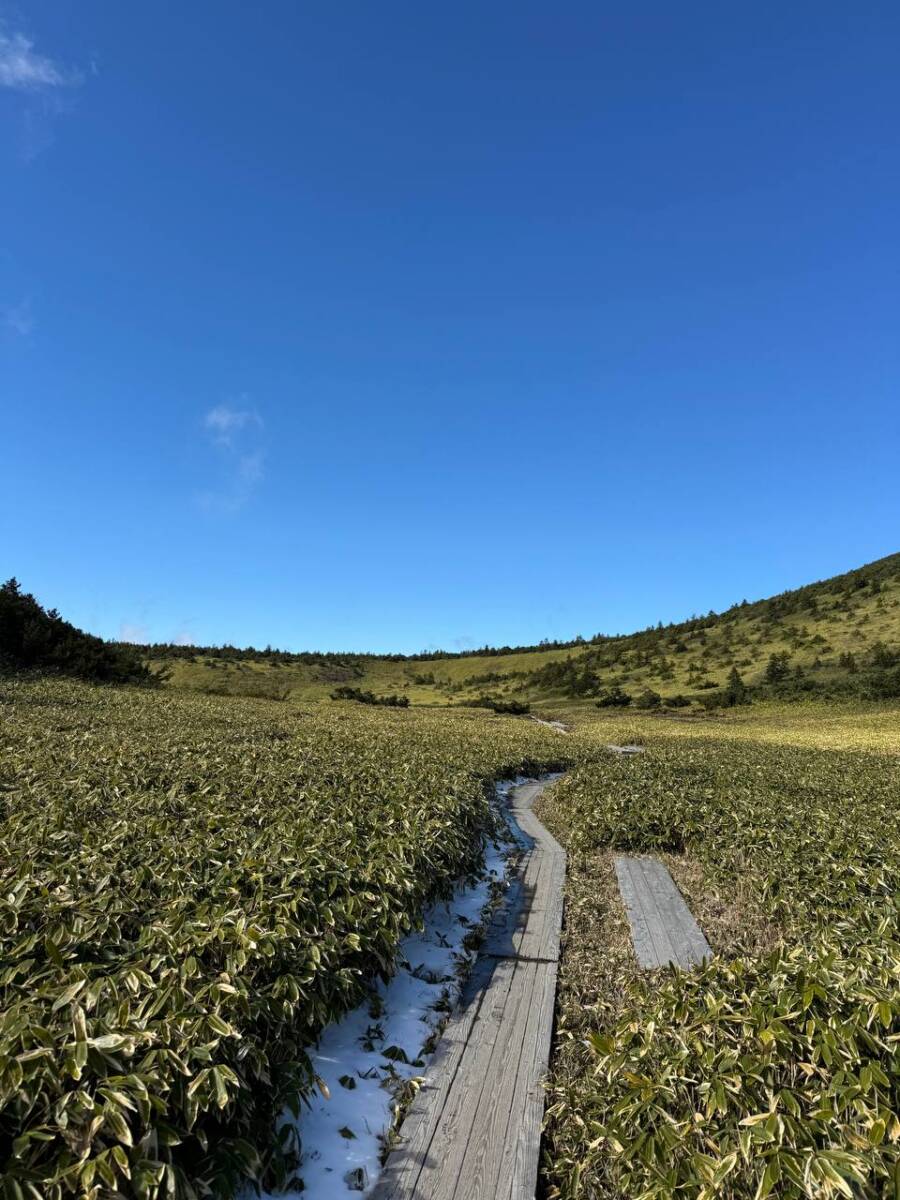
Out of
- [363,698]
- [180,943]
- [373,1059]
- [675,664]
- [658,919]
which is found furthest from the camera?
[675,664]

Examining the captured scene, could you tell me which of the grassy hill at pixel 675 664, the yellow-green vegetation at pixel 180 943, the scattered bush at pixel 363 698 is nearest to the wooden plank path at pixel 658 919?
the yellow-green vegetation at pixel 180 943

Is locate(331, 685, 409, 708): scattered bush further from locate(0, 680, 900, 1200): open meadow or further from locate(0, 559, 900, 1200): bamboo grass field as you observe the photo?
locate(0, 680, 900, 1200): open meadow

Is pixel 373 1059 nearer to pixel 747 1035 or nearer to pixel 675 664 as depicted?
pixel 747 1035

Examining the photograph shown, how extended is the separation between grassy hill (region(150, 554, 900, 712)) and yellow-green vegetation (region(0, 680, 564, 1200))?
39.9 metres

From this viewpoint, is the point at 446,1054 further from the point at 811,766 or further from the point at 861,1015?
the point at 811,766

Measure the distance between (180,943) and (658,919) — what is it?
634 centimetres

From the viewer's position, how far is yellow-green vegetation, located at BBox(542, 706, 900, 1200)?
3.04 meters

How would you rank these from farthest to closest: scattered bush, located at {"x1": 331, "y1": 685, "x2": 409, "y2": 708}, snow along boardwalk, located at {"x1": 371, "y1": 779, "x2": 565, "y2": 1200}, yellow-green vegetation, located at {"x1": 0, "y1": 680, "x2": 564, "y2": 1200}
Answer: scattered bush, located at {"x1": 331, "y1": 685, "x2": 409, "y2": 708}, snow along boardwalk, located at {"x1": 371, "y1": 779, "x2": 565, "y2": 1200}, yellow-green vegetation, located at {"x1": 0, "y1": 680, "x2": 564, "y2": 1200}

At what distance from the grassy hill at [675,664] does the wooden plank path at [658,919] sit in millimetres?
41553

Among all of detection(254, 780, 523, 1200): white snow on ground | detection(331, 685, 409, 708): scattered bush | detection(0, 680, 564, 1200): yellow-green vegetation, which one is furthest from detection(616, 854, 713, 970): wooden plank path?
detection(331, 685, 409, 708): scattered bush

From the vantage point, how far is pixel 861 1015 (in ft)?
11.8

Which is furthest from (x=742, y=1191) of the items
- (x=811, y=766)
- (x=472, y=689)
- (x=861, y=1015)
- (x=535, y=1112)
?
(x=472, y=689)

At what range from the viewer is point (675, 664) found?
81812 millimetres

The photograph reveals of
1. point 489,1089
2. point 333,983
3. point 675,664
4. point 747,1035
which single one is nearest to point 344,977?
point 333,983
